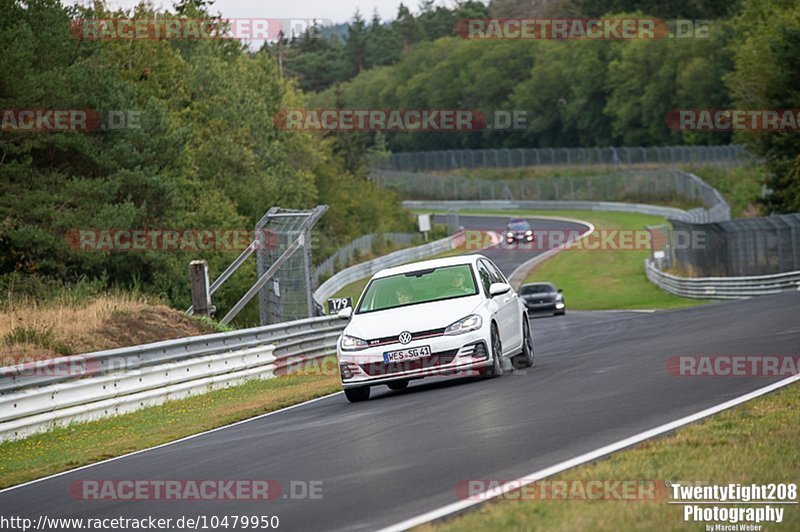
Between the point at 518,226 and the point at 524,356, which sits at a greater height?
the point at 524,356

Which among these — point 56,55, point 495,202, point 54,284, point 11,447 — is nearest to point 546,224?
point 495,202

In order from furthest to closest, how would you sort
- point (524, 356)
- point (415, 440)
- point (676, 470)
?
1. point (524, 356)
2. point (415, 440)
3. point (676, 470)

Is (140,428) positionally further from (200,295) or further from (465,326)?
(200,295)

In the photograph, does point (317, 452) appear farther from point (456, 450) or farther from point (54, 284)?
point (54, 284)

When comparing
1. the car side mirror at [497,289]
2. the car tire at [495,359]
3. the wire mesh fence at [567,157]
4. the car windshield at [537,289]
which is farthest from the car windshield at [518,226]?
the car tire at [495,359]

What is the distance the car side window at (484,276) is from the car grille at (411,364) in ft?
4.96

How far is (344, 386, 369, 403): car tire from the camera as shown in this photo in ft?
51.5

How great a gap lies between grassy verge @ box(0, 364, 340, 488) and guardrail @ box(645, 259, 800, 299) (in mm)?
25469

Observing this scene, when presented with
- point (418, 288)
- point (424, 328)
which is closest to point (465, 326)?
point (424, 328)

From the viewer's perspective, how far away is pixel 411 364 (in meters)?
15.3

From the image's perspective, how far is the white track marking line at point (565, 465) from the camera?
752cm

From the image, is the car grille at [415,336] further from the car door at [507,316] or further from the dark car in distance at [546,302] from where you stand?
the dark car in distance at [546,302]

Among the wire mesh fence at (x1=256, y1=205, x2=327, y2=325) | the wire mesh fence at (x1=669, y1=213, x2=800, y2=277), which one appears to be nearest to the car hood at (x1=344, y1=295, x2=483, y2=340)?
the wire mesh fence at (x1=256, y1=205, x2=327, y2=325)

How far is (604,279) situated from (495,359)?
48.9 meters
